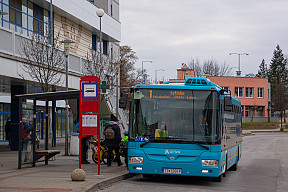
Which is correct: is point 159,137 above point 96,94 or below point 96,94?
below

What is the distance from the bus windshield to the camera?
14.1 metres

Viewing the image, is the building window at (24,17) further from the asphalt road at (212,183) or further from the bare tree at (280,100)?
the bare tree at (280,100)

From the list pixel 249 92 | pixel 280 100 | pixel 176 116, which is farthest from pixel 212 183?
pixel 249 92

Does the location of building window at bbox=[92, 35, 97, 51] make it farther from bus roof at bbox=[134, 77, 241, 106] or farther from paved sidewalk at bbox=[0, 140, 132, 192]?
bus roof at bbox=[134, 77, 241, 106]

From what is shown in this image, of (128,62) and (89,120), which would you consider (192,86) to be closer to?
(89,120)

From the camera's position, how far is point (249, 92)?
316ft

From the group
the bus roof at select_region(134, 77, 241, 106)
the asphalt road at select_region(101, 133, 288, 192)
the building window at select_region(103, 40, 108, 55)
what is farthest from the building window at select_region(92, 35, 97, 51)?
the bus roof at select_region(134, 77, 241, 106)

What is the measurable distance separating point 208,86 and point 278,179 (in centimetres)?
430

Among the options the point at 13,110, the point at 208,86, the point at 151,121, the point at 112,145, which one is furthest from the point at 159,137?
the point at 13,110

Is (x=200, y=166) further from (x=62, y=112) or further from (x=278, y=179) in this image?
(x=62, y=112)

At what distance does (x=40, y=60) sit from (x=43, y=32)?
8.86ft

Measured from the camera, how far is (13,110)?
29.2 m

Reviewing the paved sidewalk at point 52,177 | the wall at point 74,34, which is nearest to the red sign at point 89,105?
the paved sidewalk at point 52,177

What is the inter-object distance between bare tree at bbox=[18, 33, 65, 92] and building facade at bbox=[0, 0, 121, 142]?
0.26 m
